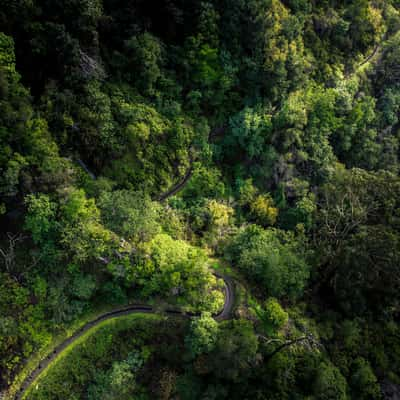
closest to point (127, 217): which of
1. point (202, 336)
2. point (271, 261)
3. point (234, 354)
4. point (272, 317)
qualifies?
point (202, 336)

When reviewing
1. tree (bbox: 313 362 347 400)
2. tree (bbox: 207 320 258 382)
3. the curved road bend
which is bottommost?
the curved road bend

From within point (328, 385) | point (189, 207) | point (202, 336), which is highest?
point (328, 385)

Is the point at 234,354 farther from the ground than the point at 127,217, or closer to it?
closer to it

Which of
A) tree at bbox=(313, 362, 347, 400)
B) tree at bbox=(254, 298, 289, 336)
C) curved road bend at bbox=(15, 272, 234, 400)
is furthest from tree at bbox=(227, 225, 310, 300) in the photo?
tree at bbox=(313, 362, 347, 400)

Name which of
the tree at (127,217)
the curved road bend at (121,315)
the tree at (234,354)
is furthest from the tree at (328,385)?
the tree at (127,217)

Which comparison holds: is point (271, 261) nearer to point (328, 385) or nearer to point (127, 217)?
point (328, 385)

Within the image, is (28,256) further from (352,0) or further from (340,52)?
(352,0)

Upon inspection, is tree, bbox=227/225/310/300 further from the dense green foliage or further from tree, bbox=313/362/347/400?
tree, bbox=313/362/347/400

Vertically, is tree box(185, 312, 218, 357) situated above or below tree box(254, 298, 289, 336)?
below
